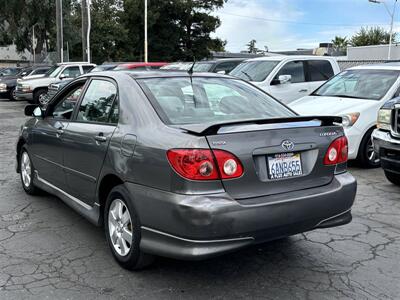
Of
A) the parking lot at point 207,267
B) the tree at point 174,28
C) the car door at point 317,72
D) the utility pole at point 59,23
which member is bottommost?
the parking lot at point 207,267

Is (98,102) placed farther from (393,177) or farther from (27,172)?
(393,177)

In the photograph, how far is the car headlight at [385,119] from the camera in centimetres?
649

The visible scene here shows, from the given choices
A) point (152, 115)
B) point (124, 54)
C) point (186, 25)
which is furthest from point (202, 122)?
point (186, 25)

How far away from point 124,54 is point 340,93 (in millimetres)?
41211

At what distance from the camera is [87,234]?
16.0 feet

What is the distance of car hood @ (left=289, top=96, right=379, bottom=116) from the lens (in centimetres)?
799

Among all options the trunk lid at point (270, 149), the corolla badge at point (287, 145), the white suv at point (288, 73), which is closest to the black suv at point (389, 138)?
the trunk lid at point (270, 149)

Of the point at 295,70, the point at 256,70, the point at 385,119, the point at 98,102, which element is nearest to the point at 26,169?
the point at 98,102

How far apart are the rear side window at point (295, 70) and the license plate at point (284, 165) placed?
8.28 m

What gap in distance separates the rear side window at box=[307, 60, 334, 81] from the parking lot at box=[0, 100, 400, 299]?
7174 millimetres

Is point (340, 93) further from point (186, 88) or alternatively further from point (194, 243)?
point (194, 243)

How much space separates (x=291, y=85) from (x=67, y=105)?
7283 millimetres

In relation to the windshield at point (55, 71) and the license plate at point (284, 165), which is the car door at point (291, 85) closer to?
the license plate at point (284, 165)

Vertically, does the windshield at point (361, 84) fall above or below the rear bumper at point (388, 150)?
above
